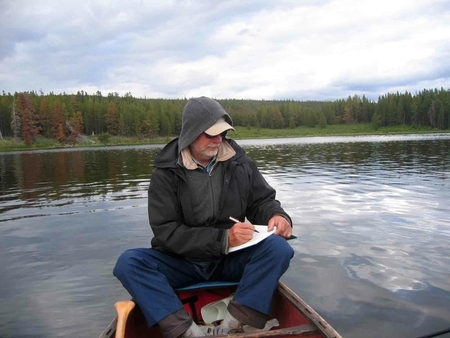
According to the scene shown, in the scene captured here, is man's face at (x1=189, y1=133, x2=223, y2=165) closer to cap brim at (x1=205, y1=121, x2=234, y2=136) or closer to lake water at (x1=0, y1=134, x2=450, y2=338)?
cap brim at (x1=205, y1=121, x2=234, y2=136)

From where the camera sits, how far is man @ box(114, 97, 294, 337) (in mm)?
3988

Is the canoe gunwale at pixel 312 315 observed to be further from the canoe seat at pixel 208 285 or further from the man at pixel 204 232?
the canoe seat at pixel 208 285

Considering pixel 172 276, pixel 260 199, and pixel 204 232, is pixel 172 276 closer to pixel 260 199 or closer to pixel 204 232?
pixel 204 232

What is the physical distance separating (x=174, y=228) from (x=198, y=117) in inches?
47.6

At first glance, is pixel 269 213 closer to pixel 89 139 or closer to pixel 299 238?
pixel 299 238

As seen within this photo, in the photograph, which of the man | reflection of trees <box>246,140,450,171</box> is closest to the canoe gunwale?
the man

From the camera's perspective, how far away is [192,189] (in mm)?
4543

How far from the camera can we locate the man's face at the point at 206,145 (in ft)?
14.8

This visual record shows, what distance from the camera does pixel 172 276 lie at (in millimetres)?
4449

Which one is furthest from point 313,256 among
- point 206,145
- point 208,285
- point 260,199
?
point 206,145

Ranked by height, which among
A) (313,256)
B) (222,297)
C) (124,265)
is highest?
(124,265)

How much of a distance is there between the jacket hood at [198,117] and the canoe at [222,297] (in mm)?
1618

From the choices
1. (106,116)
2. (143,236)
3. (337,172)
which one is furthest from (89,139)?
(143,236)

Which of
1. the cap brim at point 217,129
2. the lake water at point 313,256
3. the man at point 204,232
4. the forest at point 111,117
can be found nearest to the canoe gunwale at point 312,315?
the man at point 204,232
